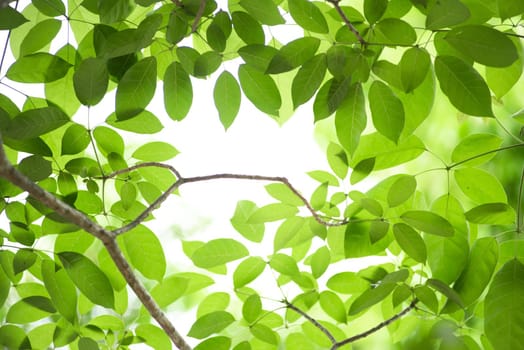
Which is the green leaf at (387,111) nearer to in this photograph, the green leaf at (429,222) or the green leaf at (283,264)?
the green leaf at (429,222)

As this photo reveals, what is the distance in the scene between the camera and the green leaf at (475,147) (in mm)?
852

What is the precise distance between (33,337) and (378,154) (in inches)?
25.0

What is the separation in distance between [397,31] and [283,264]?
43 centimetres

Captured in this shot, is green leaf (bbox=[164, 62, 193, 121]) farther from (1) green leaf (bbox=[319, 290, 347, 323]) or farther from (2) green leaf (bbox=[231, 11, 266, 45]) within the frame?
(1) green leaf (bbox=[319, 290, 347, 323])

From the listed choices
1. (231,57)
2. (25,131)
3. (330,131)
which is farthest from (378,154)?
(330,131)

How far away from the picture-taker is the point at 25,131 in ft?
2.44

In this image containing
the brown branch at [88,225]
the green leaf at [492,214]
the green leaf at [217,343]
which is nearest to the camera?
the brown branch at [88,225]

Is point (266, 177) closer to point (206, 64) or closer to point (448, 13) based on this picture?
point (206, 64)

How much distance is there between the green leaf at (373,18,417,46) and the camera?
72 cm

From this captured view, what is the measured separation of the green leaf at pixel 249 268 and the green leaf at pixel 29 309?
0.29m

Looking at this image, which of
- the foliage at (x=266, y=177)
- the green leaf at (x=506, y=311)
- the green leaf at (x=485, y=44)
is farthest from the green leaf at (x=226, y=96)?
the green leaf at (x=506, y=311)

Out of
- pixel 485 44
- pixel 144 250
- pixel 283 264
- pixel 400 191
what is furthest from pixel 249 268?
pixel 485 44

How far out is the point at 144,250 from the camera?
34.4 inches


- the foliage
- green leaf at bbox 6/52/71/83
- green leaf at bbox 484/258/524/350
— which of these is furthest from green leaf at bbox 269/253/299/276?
green leaf at bbox 6/52/71/83
